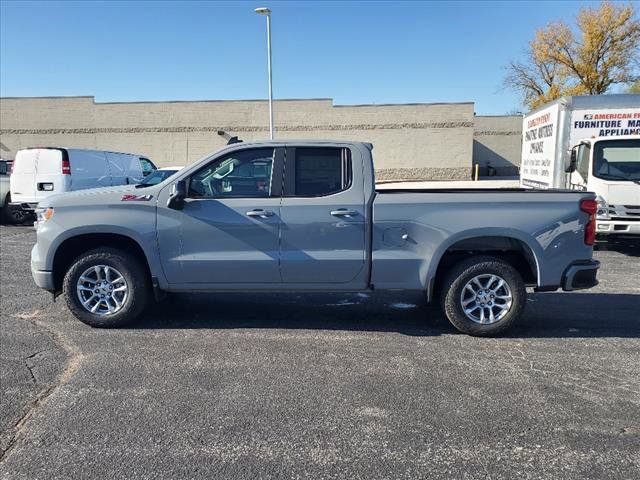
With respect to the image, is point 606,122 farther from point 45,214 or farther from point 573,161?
point 45,214

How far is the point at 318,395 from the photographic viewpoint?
3715 millimetres

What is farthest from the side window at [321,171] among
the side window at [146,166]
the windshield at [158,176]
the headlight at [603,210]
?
the side window at [146,166]

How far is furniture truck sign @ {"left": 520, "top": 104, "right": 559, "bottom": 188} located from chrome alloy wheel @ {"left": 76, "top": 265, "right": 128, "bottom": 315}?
9187 mm

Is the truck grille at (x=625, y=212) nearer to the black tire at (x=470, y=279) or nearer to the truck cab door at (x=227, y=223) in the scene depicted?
the black tire at (x=470, y=279)

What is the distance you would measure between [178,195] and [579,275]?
3.99 meters

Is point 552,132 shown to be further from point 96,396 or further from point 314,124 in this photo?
point 314,124

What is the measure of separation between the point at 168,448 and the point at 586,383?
10.3ft

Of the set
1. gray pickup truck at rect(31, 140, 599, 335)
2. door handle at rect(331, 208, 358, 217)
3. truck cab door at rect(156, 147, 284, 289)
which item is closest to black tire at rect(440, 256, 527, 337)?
gray pickup truck at rect(31, 140, 599, 335)

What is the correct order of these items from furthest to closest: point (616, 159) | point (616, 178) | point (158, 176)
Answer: point (158, 176), point (616, 159), point (616, 178)

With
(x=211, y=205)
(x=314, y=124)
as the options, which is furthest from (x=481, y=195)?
(x=314, y=124)

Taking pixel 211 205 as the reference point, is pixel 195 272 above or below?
below

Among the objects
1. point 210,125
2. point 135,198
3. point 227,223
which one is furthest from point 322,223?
point 210,125

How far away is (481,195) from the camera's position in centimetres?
487

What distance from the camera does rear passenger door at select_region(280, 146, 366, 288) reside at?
15.9ft
